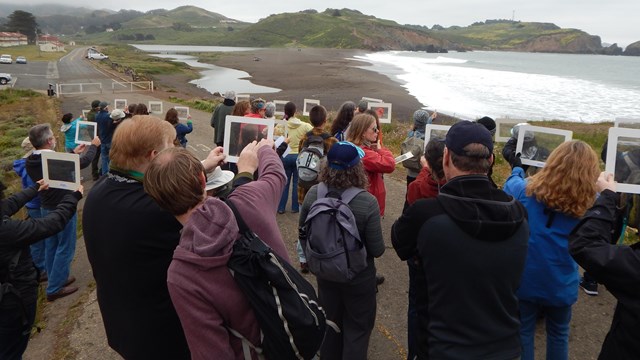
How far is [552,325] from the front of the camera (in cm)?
330

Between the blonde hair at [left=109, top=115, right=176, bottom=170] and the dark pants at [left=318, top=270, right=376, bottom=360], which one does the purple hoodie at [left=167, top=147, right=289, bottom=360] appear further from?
the dark pants at [left=318, top=270, right=376, bottom=360]

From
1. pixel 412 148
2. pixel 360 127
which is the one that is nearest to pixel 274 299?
pixel 360 127

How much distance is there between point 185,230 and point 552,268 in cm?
270

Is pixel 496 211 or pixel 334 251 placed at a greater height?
pixel 496 211

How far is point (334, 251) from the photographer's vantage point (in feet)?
10.3

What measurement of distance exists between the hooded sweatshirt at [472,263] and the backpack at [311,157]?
9.89 ft

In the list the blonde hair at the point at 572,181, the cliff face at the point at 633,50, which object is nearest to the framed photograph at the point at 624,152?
the blonde hair at the point at 572,181

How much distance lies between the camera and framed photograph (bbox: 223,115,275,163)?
3404 mm

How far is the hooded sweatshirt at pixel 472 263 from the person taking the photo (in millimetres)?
2166

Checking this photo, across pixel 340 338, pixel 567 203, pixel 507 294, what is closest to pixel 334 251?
pixel 340 338

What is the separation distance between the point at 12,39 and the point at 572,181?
144710mm

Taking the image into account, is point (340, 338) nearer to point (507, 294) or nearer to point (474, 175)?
point (507, 294)

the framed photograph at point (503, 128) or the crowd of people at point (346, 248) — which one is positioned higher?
the framed photograph at point (503, 128)

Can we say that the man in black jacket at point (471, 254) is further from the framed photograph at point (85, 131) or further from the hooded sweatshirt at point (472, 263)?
the framed photograph at point (85, 131)
